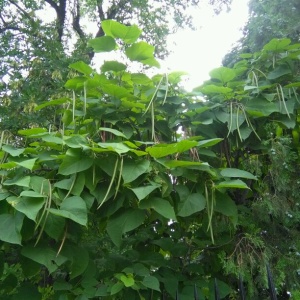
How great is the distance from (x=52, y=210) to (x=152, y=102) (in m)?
0.65

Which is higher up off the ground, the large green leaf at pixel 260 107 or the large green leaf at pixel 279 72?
the large green leaf at pixel 279 72

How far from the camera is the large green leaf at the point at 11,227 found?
1.20m

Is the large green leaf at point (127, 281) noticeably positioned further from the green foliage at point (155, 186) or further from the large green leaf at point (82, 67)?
the large green leaf at point (82, 67)

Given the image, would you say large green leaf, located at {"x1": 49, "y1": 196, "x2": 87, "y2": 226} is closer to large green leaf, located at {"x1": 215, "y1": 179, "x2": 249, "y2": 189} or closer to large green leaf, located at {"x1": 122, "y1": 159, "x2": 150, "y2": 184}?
large green leaf, located at {"x1": 122, "y1": 159, "x2": 150, "y2": 184}

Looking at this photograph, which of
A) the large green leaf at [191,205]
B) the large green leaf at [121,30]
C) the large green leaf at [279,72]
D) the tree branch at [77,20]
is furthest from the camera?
the tree branch at [77,20]

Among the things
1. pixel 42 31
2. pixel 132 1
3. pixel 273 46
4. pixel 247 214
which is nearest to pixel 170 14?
pixel 132 1

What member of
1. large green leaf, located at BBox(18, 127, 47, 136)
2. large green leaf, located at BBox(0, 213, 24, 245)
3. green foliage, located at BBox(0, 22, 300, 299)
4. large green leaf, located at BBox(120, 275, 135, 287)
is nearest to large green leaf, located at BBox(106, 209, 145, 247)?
green foliage, located at BBox(0, 22, 300, 299)

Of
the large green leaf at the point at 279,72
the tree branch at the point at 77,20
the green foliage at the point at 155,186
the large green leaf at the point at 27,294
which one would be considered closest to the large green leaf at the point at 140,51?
the green foliage at the point at 155,186

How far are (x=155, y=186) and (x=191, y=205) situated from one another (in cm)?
19

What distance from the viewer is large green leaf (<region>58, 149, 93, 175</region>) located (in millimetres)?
1384

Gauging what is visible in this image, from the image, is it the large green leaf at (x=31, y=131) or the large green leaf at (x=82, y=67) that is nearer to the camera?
the large green leaf at (x=31, y=131)

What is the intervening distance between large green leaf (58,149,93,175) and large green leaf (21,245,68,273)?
0.82 feet

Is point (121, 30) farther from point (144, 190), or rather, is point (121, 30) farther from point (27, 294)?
point (27, 294)

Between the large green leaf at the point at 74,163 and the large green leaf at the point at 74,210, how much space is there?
4.2 inches
